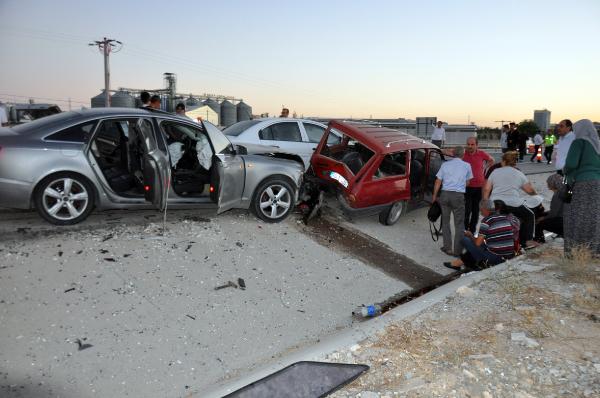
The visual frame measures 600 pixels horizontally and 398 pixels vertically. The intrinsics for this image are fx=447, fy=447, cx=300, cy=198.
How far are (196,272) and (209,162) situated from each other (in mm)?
2135

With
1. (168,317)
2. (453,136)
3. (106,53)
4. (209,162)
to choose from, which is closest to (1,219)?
(209,162)

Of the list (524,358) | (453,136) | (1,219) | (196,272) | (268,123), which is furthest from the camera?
(453,136)

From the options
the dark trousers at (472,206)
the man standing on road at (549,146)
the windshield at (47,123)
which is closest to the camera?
the windshield at (47,123)

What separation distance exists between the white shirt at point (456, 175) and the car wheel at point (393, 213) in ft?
4.23

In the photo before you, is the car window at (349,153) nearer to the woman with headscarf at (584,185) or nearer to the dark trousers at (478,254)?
the dark trousers at (478,254)

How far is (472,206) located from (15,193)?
6859 mm

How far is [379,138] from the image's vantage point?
25.3ft

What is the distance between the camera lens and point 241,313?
473 centimetres

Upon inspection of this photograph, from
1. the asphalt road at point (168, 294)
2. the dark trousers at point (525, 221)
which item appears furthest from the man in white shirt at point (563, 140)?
the asphalt road at point (168, 294)

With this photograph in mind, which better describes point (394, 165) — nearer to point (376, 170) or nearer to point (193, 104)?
point (376, 170)

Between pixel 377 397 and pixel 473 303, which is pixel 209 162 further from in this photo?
pixel 377 397

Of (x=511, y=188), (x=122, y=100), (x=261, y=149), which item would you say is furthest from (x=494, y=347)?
(x=122, y=100)

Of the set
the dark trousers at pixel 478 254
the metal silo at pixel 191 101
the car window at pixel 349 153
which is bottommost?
the dark trousers at pixel 478 254

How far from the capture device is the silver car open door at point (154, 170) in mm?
5801
